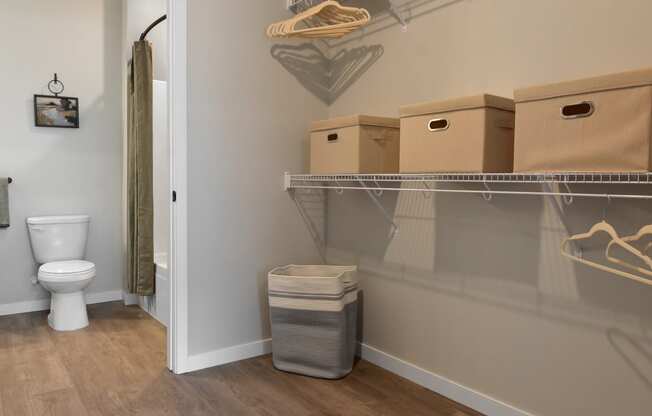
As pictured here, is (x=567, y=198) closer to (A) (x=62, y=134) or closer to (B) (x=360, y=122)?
(B) (x=360, y=122)

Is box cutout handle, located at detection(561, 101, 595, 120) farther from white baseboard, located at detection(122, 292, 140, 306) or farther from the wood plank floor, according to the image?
white baseboard, located at detection(122, 292, 140, 306)

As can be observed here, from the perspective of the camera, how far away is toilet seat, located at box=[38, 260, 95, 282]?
10.1 feet

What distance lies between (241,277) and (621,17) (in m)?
2.01

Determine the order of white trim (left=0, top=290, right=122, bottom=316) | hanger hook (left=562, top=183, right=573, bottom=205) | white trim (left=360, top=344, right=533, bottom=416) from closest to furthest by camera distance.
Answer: hanger hook (left=562, top=183, right=573, bottom=205)
white trim (left=360, top=344, right=533, bottom=416)
white trim (left=0, top=290, right=122, bottom=316)

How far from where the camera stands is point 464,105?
5.74 ft

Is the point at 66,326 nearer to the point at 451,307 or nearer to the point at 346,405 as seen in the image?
the point at 346,405

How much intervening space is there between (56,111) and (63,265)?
45.0 inches

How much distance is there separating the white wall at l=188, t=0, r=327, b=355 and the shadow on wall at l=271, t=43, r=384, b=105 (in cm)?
7

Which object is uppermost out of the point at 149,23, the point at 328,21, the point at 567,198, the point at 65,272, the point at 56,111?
the point at 149,23

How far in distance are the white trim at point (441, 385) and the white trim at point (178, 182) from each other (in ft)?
3.17

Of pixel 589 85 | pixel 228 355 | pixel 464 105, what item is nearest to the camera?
pixel 589 85

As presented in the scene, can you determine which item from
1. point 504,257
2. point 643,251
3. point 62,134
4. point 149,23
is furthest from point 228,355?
point 149,23

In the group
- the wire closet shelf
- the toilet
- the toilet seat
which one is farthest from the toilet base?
the wire closet shelf

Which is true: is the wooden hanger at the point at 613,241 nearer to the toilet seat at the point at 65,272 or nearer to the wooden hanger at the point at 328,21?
the wooden hanger at the point at 328,21
